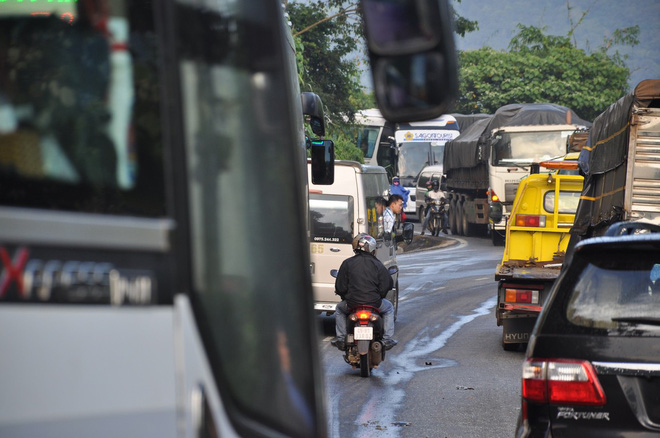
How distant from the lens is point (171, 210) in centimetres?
189

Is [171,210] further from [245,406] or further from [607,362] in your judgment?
[607,362]

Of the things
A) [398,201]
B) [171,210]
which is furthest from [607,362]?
[398,201]

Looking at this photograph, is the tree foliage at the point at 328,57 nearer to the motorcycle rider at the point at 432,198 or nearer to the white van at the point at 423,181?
the motorcycle rider at the point at 432,198

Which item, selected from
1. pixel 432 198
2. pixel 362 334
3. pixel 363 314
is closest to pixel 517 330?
pixel 363 314

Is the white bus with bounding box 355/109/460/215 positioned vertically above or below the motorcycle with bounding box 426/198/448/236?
above

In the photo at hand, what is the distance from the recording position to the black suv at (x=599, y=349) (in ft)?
14.8

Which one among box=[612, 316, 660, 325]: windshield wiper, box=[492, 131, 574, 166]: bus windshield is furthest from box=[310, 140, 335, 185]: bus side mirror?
box=[492, 131, 574, 166]: bus windshield

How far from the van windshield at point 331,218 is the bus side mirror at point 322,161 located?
17.0 ft

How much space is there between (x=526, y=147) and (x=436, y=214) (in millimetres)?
5377

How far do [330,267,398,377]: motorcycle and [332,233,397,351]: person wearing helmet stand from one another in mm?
73

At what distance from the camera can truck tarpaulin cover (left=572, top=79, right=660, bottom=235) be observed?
1169 cm

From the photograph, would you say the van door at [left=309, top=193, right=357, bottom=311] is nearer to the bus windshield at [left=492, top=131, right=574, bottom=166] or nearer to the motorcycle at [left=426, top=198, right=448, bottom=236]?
the bus windshield at [left=492, top=131, right=574, bottom=166]

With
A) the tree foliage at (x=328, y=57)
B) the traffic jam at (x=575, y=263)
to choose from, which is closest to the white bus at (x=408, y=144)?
the tree foliage at (x=328, y=57)

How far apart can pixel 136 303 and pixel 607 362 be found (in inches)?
126
